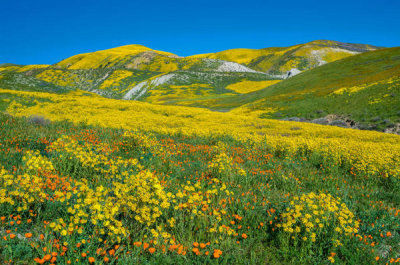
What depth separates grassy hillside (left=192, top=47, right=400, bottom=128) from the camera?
115ft

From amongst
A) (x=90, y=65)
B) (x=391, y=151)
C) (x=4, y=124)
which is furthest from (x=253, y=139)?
(x=90, y=65)

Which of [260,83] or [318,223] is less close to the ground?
[260,83]

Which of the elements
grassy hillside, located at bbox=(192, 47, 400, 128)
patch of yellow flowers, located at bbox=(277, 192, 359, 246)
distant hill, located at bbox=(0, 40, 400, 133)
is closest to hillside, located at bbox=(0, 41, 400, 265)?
patch of yellow flowers, located at bbox=(277, 192, 359, 246)

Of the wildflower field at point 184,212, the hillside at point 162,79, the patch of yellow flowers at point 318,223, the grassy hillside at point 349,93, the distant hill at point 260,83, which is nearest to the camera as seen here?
the wildflower field at point 184,212

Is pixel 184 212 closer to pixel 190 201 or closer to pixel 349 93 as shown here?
pixel 190 201

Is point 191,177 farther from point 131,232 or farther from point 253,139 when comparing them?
point 253,139

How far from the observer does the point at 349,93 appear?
45.0m

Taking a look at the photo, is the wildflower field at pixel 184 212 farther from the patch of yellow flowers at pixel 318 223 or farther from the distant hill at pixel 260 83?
the distant hill at pixel 260 83

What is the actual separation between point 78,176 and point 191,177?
3.47 meters

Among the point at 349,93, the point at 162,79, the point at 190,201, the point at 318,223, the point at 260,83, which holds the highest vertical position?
the point at 162,79

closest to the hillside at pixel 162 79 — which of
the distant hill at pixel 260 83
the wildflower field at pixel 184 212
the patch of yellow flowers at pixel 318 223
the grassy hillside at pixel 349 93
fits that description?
the distant hill at pixel 260 83

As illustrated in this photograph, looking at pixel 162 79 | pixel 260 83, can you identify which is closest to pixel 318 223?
pixel 162 79

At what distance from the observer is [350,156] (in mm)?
11609

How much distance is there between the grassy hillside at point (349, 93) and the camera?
35062 millimetres
